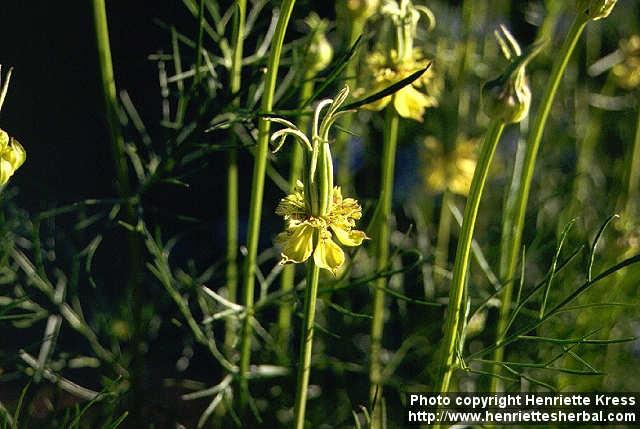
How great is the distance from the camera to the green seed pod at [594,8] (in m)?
0.49

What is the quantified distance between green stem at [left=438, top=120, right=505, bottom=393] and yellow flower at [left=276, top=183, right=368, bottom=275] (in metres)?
0.06

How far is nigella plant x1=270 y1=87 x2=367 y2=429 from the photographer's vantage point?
0.45 metres

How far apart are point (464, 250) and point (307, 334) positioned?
0.35 feet

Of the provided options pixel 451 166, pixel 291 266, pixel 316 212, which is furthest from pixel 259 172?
pixel 451 166

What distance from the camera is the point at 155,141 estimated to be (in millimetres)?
1214

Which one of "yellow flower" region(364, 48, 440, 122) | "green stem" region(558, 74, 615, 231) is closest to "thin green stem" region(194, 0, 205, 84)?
"yellow flower" region(364, 48, 440, 122)

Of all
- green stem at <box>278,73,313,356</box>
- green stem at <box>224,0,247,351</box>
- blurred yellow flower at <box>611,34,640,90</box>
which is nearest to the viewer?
green stem at <box>224,0,247,351</box>

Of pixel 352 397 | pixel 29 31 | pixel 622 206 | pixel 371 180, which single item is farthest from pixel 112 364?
pixel 29 31

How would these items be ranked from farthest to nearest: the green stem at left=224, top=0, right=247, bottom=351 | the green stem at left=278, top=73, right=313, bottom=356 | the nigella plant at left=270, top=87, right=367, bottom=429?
the green stem at left=278, top=73, right=313, bottom=356 < the green stem at left=224, top=0, right=247, bottom=351 < the nigella plant at left=270, top=87, right=367, bottom=429

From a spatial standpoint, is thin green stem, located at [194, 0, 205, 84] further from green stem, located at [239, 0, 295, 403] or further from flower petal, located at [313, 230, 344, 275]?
flower petal, located at [313, 230, 344, 275]

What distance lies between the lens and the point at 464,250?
487 millimetres

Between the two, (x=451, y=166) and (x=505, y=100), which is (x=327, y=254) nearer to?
(x=505, y=100)

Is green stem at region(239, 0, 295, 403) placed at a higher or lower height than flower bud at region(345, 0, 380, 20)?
lower

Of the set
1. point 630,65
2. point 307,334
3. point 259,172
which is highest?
point 630,65
